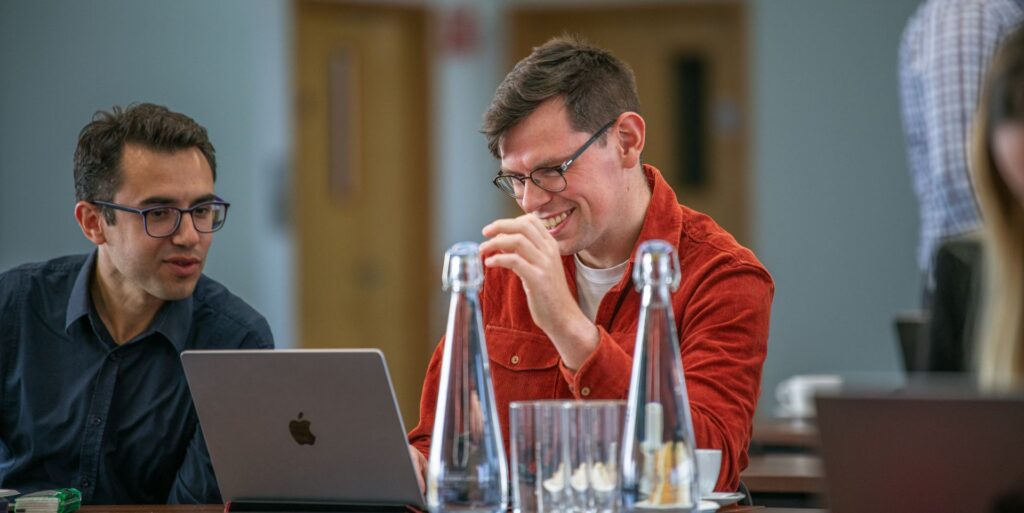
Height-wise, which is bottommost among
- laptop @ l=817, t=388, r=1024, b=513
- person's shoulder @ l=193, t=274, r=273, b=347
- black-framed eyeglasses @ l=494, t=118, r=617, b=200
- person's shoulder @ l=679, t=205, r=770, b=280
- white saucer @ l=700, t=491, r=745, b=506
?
white saucer @ l=700, t=491, r=745, b=506

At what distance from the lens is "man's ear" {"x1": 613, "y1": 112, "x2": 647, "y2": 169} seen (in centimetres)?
209

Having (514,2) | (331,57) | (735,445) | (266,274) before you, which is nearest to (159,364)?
(735,445)

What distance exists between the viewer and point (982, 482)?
110cm

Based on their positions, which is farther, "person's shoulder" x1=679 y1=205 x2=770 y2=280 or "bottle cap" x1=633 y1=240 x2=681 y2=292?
"person's shoulder" x1=679 y1=205 x2=770 y2=280

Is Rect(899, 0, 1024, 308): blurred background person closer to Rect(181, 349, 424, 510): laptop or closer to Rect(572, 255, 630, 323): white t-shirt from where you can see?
Rect(572, 255, 630, 323): white t-shirt

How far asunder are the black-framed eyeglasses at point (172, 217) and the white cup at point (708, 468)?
963mm

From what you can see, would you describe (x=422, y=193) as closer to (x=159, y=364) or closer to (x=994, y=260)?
(x=159, y=364)

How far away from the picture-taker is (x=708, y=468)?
1640 mm

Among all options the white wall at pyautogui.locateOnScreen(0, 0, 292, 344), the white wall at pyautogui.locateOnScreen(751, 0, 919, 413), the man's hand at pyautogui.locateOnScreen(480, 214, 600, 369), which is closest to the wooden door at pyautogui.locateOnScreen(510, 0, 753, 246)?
the white wall at pyautogui.locateOnScreen(751, 0, 919, 413)

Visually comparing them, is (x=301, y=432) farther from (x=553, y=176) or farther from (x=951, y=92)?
(x=951, y=92)

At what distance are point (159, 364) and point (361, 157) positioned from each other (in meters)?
3.84

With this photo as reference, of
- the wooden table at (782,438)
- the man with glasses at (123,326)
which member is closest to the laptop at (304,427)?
the man with glasses at (123,326)

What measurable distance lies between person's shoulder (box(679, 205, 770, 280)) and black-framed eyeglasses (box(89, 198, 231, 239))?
0.75 m

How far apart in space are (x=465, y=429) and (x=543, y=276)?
1.08ft
